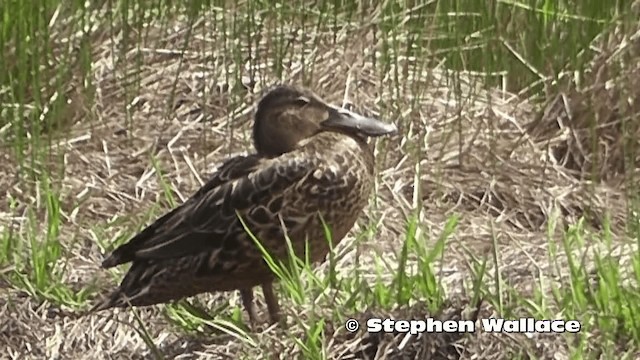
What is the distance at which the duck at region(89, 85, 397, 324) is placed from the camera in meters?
3.78

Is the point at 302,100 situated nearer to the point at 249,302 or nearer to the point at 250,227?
the point at 250,227

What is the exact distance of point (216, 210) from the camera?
12.7ft

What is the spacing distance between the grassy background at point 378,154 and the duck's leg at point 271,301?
5 cm

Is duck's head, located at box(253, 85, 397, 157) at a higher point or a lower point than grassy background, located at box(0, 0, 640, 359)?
higher

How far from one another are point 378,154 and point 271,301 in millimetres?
1415

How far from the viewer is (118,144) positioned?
5.34 meters

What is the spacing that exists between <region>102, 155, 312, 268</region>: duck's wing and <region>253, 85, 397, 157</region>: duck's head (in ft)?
0.35

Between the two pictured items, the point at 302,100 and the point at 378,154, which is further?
the point at 378,154

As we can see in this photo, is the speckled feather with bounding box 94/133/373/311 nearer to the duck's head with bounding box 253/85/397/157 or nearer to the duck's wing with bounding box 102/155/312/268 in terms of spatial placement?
the duck's wing with bounding box 102/155/312/268
